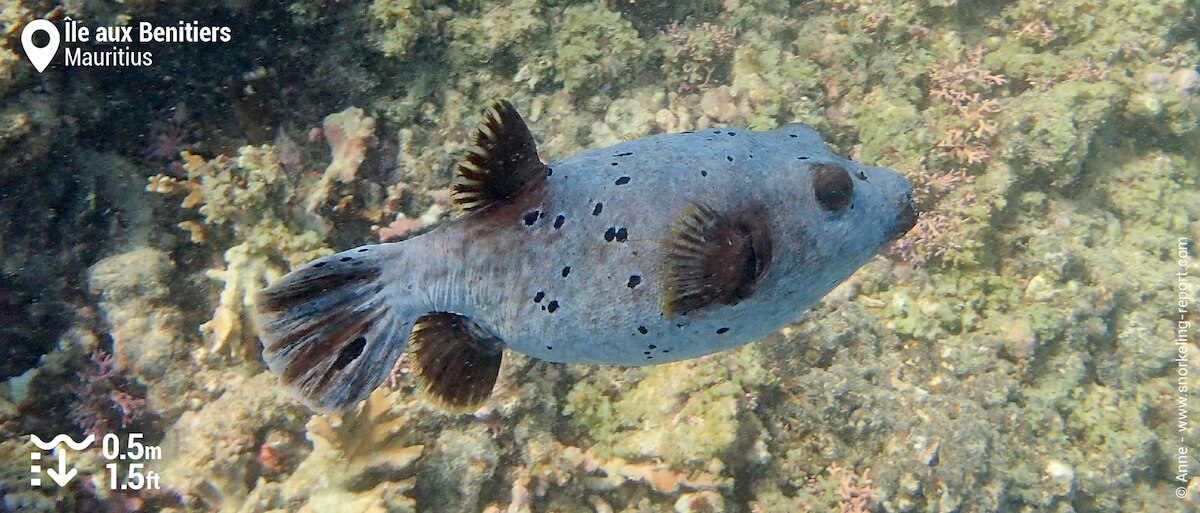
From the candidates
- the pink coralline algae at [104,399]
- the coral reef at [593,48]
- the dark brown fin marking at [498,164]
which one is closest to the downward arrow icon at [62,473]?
the pink coralline algae at [104,399]

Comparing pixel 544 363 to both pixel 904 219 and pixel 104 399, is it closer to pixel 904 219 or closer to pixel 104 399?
pixel 904 219

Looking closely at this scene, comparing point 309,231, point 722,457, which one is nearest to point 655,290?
point 722,457

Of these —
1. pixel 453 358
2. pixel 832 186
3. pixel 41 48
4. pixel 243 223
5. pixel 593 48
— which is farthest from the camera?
pixel 593 48

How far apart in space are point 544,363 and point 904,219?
95.5 inches

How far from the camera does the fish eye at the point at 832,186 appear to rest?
91.6 inches

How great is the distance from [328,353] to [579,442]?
203 centimetres

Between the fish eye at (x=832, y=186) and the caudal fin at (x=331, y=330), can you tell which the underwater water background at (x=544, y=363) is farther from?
the fish eye at (x=832, y=186)

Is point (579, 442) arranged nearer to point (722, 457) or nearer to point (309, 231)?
point (722, 457)

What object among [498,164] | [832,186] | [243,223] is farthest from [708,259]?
[243,223]

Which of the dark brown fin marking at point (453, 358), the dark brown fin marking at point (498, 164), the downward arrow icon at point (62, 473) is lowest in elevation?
the downward arrow icon at point (62, 473)

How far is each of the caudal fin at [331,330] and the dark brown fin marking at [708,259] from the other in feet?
4.04

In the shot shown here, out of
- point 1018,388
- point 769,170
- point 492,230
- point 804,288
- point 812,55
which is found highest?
point 812,55

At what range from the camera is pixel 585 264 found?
2396mm

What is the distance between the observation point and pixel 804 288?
2.50 metres
